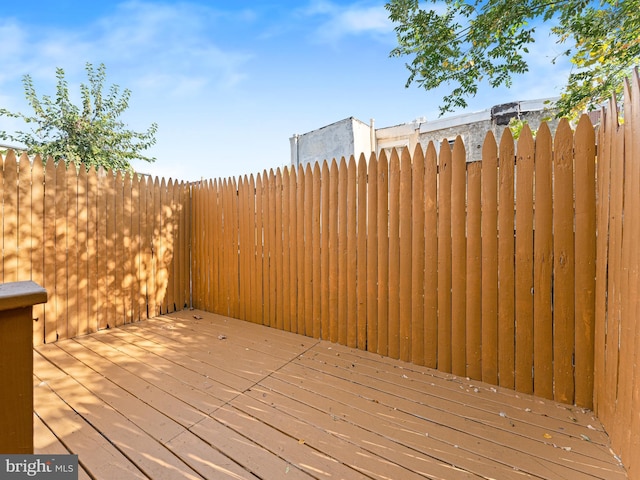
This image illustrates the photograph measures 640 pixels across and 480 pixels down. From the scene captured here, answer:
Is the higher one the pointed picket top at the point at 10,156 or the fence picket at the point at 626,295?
the pointed picket top at the point at 10,156

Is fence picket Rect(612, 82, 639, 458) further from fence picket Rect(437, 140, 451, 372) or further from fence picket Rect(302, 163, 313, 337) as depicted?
fence picket Rect(302, 163, 313, 337)

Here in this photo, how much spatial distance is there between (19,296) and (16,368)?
22 centimetres

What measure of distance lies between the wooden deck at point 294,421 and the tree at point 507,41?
3982 millimetres

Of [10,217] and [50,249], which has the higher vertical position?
[10,217]

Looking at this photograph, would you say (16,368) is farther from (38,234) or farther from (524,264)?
(38,234)

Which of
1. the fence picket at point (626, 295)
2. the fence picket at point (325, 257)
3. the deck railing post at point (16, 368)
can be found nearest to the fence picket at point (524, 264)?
the fence picket at point (626, 295)

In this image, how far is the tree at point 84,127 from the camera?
32.9 ft

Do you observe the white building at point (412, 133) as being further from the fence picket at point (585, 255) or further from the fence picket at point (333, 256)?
the fence picket at point (585, 255)

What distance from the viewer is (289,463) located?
60.1 inches

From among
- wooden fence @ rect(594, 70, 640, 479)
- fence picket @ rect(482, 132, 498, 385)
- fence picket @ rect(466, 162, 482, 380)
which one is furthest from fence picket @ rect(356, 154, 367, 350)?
wooden fence @ rect(594, 70, 640, 479)

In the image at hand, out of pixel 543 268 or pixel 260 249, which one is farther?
pixel 260 249

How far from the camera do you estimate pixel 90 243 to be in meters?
3.61

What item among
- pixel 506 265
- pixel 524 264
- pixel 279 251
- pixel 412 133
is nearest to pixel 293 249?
pixel 279 251

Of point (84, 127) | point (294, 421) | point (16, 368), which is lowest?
point (294, 421)
